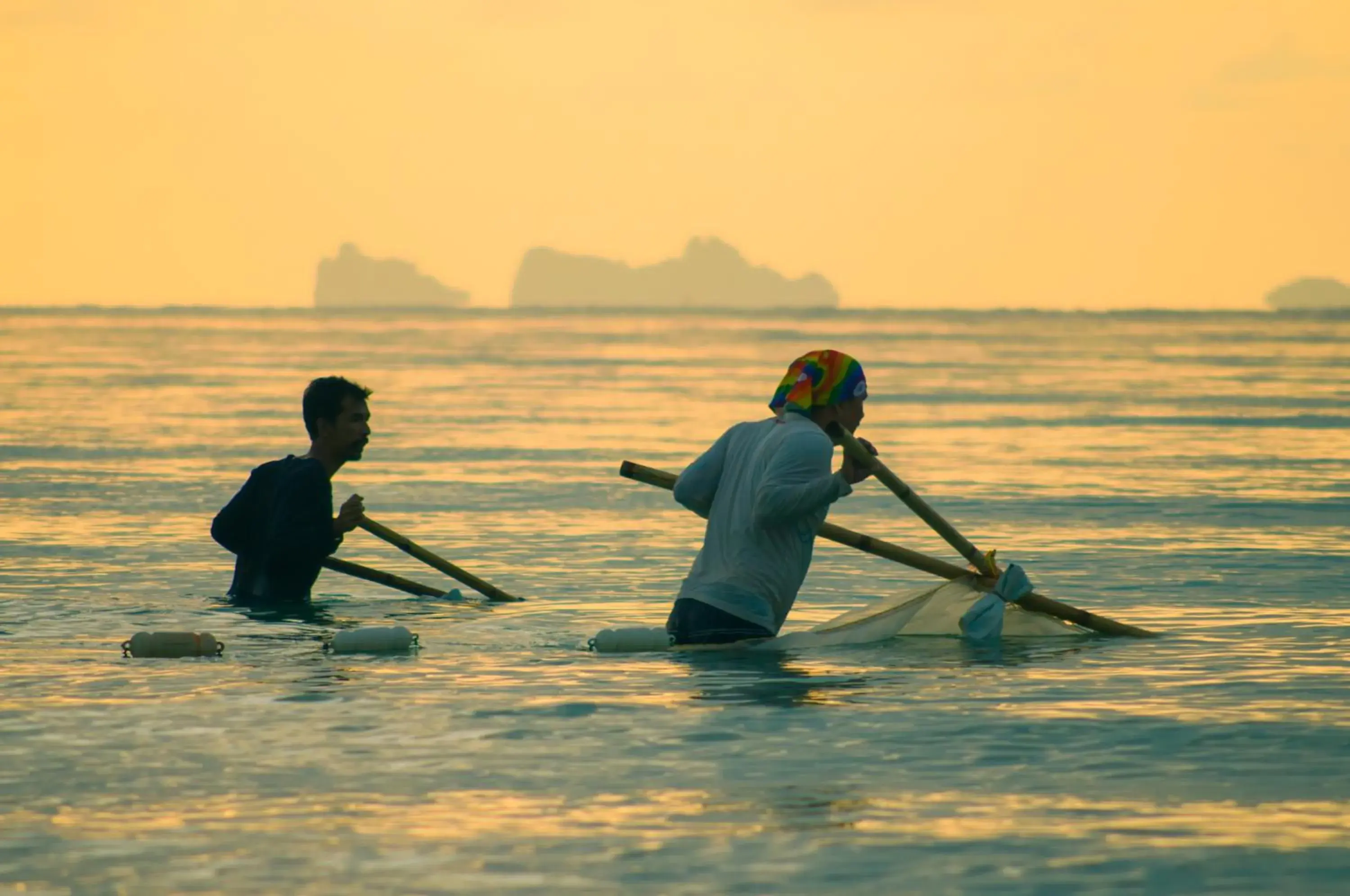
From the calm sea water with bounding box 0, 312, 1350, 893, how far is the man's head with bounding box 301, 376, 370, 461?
110cm

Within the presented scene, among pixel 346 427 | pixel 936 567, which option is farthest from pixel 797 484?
pixel 346 427

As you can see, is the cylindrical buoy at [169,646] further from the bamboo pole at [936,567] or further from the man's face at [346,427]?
the bamboo pole at [936,567]

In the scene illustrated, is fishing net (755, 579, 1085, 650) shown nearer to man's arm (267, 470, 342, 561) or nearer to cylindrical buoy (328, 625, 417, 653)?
cylindrical buoy (328, 625, 417, 653)

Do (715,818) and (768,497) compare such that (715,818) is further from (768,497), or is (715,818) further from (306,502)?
(306,502)

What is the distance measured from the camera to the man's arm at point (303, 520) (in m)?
11.4

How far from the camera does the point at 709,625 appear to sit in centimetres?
1002

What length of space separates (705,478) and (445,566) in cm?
386

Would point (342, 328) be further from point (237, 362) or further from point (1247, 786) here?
point (1247, 786)

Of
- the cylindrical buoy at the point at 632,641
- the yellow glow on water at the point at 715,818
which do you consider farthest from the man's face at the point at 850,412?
the yellow glow on water at the point at 715,818

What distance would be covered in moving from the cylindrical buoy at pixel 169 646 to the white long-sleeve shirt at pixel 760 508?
8.44 ft

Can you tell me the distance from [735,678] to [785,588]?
50 cm

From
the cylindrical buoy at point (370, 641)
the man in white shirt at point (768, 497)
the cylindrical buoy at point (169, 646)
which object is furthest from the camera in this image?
the cylindrical buoy at point (370, 641)

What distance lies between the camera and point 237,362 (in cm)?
7625

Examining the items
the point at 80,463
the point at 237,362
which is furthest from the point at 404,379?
the point at 80,463
